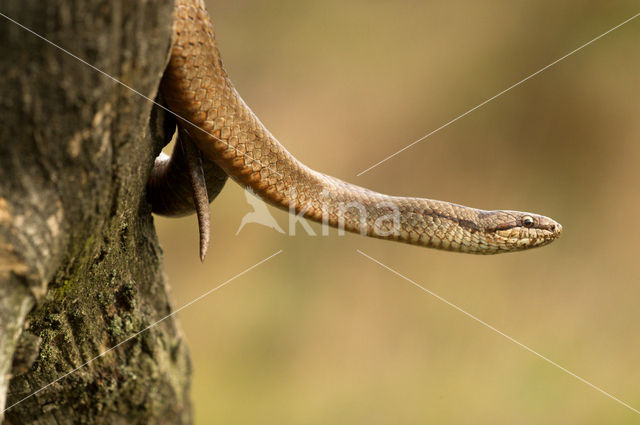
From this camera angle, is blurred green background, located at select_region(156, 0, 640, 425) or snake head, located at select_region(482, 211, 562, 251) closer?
snake head, located at select_region(482, 211, 562, 251)

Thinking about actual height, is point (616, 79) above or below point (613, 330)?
above

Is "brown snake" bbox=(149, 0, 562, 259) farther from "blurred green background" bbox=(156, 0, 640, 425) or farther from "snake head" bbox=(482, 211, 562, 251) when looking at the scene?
"blurred green background" bbox=(156, 0, 640, 425)

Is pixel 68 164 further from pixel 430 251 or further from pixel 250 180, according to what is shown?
pixel 430 251

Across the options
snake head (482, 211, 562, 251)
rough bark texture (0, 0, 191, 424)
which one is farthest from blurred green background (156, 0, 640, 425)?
rough bark texture (0, 0, 191, 424)

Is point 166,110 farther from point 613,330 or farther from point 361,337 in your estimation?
point 613,330

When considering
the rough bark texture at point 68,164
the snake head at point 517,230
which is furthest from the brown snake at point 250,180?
the rough bark texture at point 68,164

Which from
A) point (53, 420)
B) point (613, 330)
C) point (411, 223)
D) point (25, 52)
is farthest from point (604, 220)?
point (25, 52)
